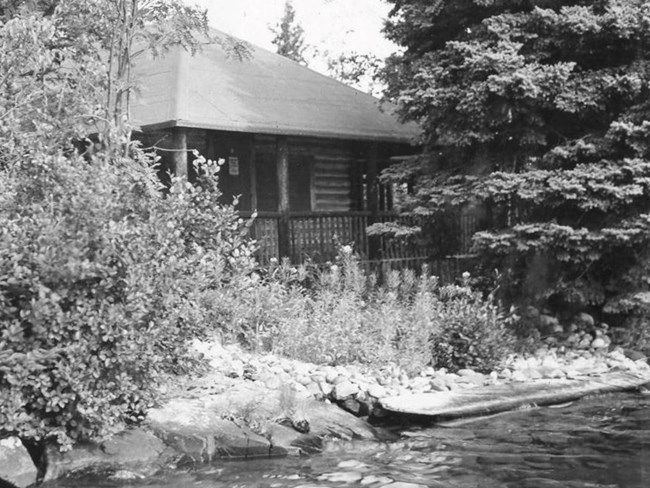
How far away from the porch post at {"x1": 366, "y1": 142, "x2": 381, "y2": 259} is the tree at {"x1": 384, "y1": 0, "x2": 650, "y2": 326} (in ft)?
11.5

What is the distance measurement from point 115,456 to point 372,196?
10.8 m

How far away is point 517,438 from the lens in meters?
7.64

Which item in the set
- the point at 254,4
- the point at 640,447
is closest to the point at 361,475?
the point at 640,447

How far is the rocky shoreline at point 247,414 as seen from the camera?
661 centimetres

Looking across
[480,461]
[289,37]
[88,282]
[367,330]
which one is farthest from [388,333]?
[289,37]

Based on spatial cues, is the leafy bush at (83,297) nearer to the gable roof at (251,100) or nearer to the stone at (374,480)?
the stone at (374,480)

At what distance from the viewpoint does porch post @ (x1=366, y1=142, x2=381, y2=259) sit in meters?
16.3

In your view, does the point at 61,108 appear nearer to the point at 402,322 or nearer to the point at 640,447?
the point at 402,322

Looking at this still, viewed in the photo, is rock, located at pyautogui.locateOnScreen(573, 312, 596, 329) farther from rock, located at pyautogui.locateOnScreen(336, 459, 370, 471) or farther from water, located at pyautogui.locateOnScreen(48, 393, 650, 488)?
rock, located at pyautogui.locateOnScreen(336, 459, 370, 471)

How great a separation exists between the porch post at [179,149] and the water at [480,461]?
673 centimetres

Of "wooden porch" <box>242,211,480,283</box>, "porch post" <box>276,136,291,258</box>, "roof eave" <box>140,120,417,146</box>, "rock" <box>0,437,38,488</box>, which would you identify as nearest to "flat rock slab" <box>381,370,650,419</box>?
"rock" <box>0,437,38,488</box>

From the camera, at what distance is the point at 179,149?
43.2 feet

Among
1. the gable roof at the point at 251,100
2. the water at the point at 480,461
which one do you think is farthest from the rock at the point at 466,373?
the gable roof at the point at 251,100

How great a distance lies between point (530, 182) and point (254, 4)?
58.3m
